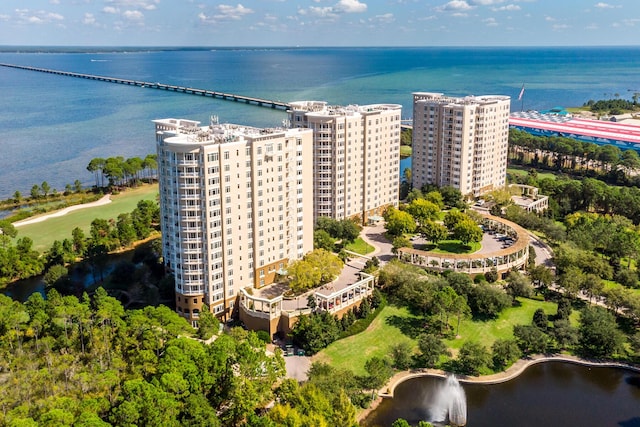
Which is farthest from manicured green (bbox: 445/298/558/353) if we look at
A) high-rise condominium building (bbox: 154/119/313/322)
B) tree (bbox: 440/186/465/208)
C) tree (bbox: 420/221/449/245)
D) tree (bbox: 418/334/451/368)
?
tree (bbox: 440/186/465/208)

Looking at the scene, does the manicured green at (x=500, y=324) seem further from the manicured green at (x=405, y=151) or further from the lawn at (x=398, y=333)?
the manicured green at (x=405, y=151)

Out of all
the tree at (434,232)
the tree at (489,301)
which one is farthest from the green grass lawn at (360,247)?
the tree at (489,301)

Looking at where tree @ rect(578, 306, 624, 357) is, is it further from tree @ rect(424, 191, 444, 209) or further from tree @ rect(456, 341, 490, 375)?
tree @ rect(424, 191, 444, 209)

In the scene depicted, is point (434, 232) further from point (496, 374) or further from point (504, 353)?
point (496, 374)

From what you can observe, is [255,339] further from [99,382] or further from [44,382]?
[44,382]

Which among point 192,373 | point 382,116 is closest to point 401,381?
point 192,373
